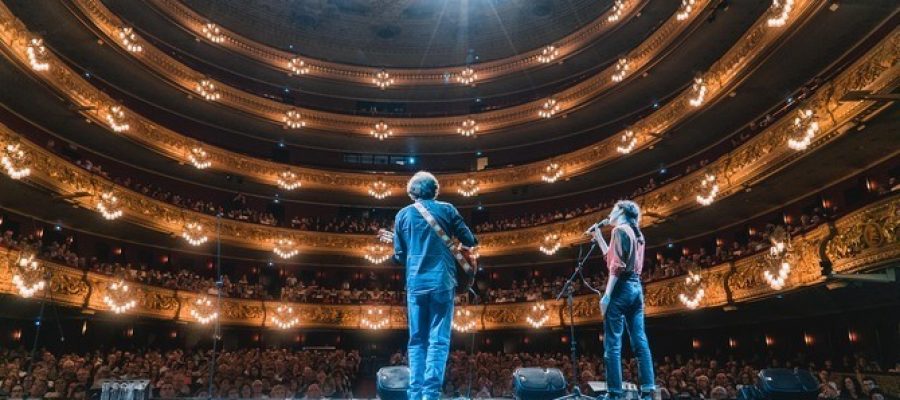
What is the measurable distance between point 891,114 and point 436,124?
22.7 meters

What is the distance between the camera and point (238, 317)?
2548 centimetres

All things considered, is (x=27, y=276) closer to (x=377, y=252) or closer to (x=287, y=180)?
(x=287, y=180)

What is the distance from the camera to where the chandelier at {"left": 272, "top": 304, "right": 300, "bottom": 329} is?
2641 cm

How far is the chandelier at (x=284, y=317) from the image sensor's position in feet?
86.6

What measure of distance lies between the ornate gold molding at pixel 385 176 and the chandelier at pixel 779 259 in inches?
224

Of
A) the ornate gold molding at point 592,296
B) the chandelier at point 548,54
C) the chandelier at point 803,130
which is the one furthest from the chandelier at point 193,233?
the chandelier at point 803,130

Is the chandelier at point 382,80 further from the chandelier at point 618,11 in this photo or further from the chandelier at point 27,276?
the chandelier at point 27,276

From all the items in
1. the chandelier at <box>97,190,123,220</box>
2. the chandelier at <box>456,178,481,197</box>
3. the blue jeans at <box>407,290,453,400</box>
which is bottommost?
the blue jeans at <box>407,290,453,400</box>

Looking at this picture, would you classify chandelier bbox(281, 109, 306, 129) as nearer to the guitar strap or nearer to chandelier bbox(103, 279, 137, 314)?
chandelier bbox(103, 279, 137, 314)

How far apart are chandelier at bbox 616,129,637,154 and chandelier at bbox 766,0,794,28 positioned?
348 inches

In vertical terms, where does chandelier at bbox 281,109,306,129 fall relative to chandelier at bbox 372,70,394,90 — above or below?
below

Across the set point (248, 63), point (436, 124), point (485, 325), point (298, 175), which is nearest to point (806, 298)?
point (485, 325)

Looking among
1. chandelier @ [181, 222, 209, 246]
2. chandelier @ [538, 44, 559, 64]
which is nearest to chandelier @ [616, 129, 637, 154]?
chandelier @ [538, 44, 559, 64]

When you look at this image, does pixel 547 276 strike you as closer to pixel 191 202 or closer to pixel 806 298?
pixel 806 298
